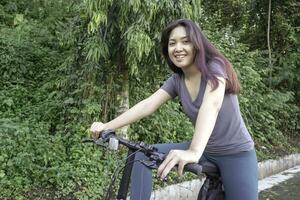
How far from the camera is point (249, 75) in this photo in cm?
848

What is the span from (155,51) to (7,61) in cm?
273

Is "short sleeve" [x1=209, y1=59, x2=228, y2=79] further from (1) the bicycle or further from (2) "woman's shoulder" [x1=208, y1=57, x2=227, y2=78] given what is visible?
(1) the bicycle

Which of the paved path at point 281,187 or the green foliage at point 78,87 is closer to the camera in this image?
the green foliage at point 78,87

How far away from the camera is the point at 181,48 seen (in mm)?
2613

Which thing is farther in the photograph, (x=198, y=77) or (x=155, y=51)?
(x=155, y=51)

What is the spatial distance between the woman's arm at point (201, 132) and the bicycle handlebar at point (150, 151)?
42 millimetres

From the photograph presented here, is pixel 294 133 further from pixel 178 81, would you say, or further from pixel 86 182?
pixel 178 81

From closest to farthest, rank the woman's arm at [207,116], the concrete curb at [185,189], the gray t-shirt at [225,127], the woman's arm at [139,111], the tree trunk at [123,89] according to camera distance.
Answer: the woman's arm at [207,116]
the gray t-shirt at [225,127]
the woman's arm at [139,111]
the concrete curb at [185,189]
the tree trunk at [123,89]

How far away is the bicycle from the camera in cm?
214

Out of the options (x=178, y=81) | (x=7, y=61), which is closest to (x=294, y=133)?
(x=7, y=61)

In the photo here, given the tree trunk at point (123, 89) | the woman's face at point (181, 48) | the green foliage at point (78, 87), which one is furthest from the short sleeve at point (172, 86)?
the tree trunk at point (123, 89)

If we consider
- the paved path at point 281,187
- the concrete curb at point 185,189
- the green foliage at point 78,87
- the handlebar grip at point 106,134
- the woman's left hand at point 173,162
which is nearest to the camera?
the woman's left hand at point 173,162

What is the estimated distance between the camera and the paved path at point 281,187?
617 cm

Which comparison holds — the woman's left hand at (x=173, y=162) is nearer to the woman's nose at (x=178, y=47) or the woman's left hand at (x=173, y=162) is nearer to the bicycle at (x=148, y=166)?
the bicycle at (x=148, y=166)
